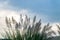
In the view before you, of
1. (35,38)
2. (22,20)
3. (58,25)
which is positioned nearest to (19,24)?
(22,20)

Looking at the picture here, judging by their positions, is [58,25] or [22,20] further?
[58,25]

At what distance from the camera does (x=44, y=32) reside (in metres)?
7.74

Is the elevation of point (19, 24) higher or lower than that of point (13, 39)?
Answer: higher

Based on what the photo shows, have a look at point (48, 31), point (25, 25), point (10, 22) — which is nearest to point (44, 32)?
point (48, 31)

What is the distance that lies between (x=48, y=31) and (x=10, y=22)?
1210mm

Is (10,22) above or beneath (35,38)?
above

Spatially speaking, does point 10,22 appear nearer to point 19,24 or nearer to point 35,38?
point 19,24

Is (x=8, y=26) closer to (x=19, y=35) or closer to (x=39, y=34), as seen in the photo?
(x=19, y=35)

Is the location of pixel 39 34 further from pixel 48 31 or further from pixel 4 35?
pixel 4 35

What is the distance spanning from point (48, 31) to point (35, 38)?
18.1 inches

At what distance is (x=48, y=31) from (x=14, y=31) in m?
1.06

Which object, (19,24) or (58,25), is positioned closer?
(19,24)

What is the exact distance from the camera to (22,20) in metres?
7.73

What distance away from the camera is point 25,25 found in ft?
25.4
